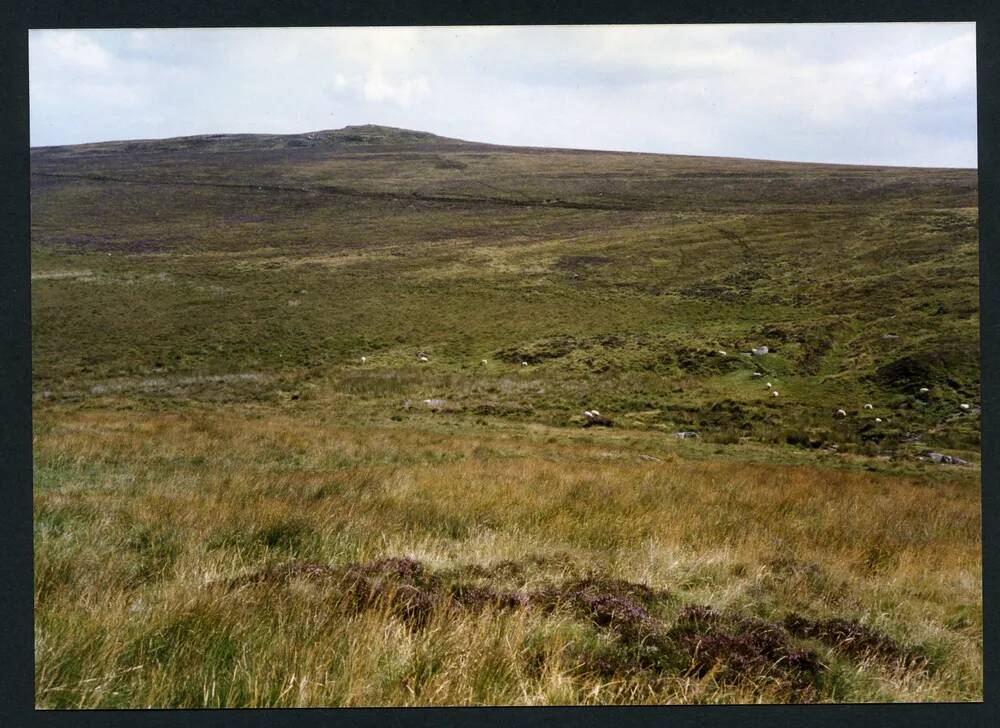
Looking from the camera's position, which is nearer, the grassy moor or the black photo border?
the grassy moor

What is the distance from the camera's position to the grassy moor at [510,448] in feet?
11.9

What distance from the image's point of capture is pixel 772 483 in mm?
9242

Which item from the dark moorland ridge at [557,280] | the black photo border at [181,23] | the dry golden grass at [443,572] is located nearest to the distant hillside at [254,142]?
the dark moorland ridge at [557,280]

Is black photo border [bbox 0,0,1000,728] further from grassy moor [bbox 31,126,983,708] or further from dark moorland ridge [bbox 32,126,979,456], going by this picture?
dark moorland ridge [bbox 32,126,979,456]

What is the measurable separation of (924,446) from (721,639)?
558 inches

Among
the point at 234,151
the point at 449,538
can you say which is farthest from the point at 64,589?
the point at 234,151

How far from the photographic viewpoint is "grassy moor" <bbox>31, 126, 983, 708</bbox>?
362cm

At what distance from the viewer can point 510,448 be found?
1316 centimetres

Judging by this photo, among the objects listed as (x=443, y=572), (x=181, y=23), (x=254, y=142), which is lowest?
(x=443, y=572)

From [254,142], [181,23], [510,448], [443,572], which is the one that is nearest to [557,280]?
[510,448]

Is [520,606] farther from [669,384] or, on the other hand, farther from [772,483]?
[669,384]

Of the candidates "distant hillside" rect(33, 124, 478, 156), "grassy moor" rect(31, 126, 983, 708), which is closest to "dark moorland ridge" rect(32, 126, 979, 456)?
"grassy moor" rect(31, 126, 983, 708)

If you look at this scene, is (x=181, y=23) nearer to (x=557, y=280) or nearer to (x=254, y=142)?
(x=557, y=280)

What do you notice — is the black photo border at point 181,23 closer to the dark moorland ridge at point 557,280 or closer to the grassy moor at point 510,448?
the grassy moor at point 510,448
